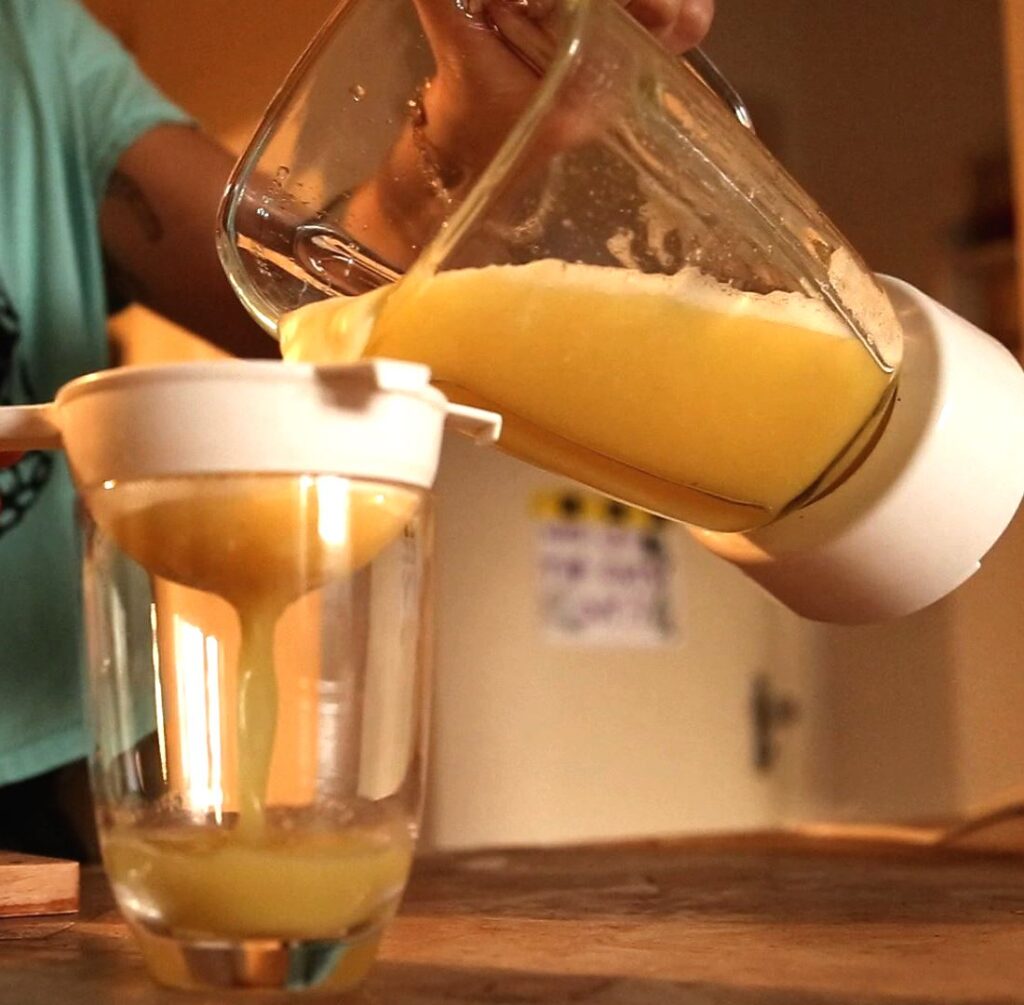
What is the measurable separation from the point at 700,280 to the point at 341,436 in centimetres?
14

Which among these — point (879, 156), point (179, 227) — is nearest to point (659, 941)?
point (179, 227)

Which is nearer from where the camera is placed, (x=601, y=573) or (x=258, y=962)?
(x=258, y=962)

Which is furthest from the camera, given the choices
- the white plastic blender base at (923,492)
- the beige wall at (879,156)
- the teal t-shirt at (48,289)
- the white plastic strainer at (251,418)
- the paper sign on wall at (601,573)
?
the paper sign on wall at (601,573)

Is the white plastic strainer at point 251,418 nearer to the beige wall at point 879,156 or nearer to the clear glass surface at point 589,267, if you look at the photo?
the clear glass surface at point 589,267

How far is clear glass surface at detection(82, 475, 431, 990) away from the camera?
30 centimetres

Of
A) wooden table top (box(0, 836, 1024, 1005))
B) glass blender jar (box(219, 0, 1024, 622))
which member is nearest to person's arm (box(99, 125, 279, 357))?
glass blender jar (box(219, 0, 1024, 622))

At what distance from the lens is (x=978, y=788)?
0.91m

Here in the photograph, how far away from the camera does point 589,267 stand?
37 cm

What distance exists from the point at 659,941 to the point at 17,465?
43 cm

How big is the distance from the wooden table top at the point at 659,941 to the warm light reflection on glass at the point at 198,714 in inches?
2.0

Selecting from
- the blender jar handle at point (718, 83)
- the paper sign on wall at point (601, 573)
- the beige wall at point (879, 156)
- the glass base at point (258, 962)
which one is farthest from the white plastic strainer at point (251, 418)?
the paper sign on wall at point (601, 573)

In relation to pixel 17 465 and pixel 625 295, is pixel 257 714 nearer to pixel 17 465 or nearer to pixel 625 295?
pixel 625 295

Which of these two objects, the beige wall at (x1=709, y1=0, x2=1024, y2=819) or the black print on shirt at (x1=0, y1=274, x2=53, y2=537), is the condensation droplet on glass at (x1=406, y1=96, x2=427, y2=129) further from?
the beige wall at (x1=709, y1=0, x2=1024, y2=819)

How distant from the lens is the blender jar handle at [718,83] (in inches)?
19.4
